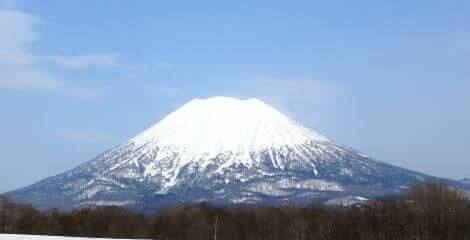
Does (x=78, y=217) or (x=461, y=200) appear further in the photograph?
(x=78, y=217)

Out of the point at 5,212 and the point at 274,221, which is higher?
the point at 5,212

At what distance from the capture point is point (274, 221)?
308 ft

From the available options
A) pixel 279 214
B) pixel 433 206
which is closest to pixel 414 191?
pixel 433 206

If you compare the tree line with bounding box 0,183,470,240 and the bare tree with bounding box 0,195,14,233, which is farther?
the bare tree with bounding box 0,195,14,233

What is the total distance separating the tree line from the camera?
7819 centimetres

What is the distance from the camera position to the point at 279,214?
97.6 m

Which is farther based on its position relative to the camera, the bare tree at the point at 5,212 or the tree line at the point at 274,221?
the bare tree at the point at 5,212

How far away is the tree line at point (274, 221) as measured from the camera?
78.2 meters

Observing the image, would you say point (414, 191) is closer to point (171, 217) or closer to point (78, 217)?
point (171, 217)

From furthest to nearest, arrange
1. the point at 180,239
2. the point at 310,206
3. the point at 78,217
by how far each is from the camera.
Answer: the point at 310,206
the point at 78,217
the point at 180,239

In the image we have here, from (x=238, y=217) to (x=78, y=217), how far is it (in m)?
19.9

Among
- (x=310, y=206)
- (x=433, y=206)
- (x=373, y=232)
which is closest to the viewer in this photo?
(x=433, y=206)

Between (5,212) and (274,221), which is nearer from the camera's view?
(274,221)

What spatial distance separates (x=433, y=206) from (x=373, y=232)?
8.31m
